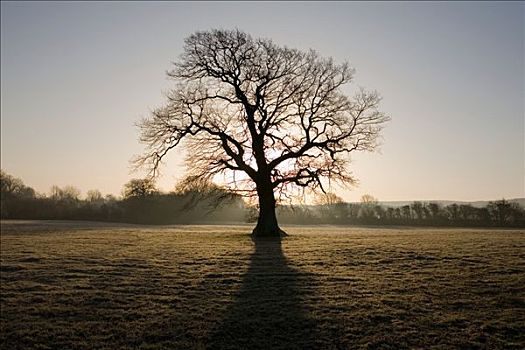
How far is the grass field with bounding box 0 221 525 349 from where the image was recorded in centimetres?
960

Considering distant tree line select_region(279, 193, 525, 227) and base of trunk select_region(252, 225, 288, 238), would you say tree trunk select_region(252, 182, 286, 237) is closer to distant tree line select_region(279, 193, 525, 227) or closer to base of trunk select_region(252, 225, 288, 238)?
base of trunk select_region(252, 225, 288, 238)

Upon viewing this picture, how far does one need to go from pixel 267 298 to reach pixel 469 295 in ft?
17.9

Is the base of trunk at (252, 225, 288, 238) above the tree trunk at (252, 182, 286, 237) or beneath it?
beneath

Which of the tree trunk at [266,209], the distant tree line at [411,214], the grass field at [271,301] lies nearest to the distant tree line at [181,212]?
the distant tree line at [411,214]

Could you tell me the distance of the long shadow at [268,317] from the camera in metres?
9.47

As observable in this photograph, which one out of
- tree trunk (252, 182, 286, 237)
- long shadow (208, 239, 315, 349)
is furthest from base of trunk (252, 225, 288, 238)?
long shadow (208, 239, 315, 349)

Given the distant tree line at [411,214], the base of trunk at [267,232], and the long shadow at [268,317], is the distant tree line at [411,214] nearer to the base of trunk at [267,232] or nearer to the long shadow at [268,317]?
the base of trunk at [267,232]

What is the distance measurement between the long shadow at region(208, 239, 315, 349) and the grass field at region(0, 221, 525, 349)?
32 millimetres

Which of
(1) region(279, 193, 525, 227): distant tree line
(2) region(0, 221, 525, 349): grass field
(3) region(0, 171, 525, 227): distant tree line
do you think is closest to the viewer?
(2) region(0, 221, 525, 349): grass field

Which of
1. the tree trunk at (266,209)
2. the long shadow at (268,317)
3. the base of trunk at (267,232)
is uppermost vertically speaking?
the tree trunk at (266,209)

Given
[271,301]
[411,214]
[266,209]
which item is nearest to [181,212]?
[411,214]

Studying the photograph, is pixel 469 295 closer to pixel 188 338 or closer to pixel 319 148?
pixel 188 338

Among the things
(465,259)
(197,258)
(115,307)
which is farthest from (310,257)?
(115,307)

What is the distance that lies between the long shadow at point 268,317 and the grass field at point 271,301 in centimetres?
3
